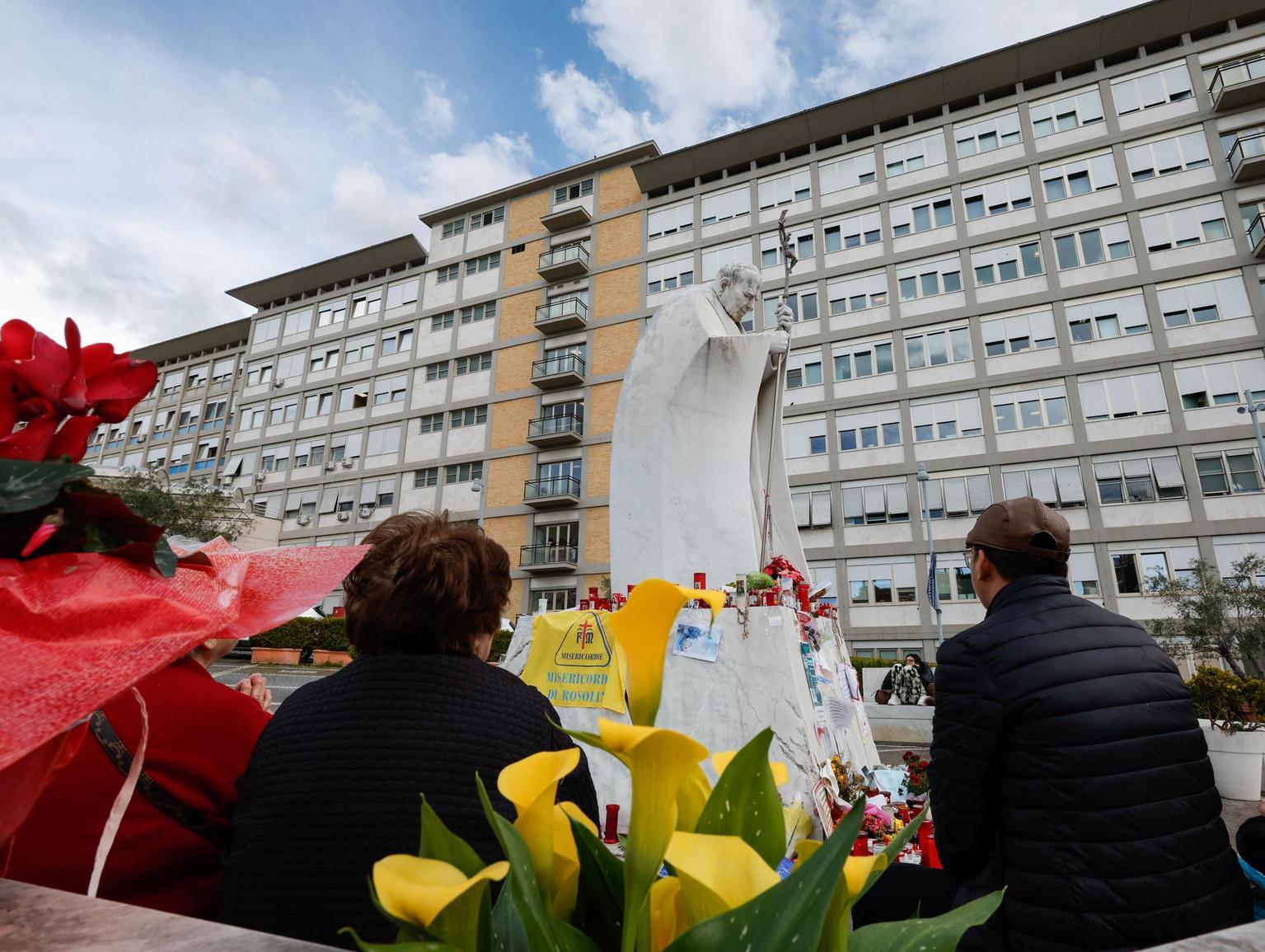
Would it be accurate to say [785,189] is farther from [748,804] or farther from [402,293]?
[748,804]

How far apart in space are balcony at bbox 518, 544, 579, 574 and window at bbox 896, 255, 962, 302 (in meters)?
16.6

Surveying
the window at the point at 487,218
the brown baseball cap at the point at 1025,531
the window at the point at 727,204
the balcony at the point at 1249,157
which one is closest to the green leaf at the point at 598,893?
the brown baseball cap at the point at 1025,531

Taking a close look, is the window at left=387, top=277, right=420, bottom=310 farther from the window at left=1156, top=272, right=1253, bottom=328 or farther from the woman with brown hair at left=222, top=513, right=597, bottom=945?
the woman with brown hair at left=222, top=513, right=597, bottom=945

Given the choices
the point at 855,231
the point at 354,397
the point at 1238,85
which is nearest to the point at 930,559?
the point at 855,231

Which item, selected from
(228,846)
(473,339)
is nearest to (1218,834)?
(228,846)

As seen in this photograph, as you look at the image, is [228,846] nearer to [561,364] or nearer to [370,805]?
[370,805]

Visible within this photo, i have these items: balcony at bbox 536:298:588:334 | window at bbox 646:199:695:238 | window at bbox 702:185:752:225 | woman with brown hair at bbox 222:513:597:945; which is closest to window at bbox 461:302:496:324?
balcony at bbox 536:298:588:334

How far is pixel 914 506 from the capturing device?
23781mm

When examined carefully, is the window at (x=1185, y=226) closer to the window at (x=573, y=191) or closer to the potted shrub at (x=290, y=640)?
the window at (x=573, y=191)

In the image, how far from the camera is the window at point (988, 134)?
2577 cm

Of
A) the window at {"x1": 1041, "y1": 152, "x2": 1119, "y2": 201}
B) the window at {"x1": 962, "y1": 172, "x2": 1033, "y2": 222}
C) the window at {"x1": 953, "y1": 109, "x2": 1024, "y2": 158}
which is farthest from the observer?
the window at {"x1": 953, "y1": 109, "x2": 1024, "y2": 158}

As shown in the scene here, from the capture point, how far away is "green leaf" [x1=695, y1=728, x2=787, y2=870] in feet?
1.86

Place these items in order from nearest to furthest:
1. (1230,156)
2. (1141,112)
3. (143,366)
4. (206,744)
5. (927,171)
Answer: (143,366) → (206,744) → (1230,156) → (1141,112) → (927,171)

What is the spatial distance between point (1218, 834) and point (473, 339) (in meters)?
33.9
